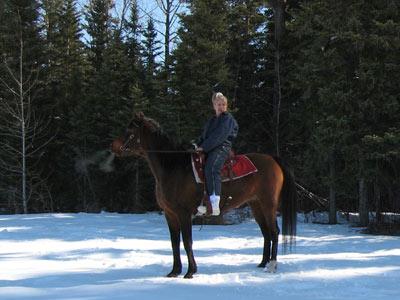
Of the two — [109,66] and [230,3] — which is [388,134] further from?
[109,66]

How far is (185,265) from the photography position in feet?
27.6

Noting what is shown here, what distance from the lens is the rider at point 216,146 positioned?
7.41 metres

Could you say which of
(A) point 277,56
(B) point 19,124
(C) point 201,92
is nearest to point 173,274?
(C) point 201,92

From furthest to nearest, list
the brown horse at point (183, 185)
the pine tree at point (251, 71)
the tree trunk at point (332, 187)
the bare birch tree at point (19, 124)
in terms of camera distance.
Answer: the bare birch tree at point (19, 124), the pine tree at point (251, 71), the tree trunk at point (332, 187), the brown horse at point (183, 185)

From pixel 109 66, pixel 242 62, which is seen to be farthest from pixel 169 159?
pixel 109 66

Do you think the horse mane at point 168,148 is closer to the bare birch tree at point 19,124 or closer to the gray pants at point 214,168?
the gray pants at point 214,168

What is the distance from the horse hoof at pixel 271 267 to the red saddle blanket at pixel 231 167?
141 cm

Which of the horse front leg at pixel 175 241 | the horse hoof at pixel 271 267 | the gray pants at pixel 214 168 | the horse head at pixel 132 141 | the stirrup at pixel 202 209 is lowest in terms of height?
the horse hoof at pixel 271 267

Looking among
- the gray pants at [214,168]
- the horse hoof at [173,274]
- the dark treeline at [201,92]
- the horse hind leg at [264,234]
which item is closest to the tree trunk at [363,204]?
the dark treeline at [201,92]

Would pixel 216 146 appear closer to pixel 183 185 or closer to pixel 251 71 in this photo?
pixel 183 185

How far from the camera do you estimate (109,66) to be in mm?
23562

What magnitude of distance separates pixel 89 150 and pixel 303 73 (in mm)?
12231

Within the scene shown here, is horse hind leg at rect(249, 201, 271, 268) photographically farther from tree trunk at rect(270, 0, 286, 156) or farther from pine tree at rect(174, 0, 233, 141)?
tree trunk at rect(270, 0, 286, 156)

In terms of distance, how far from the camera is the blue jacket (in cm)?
753
